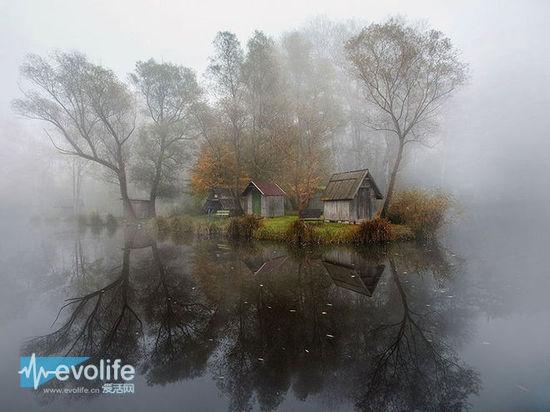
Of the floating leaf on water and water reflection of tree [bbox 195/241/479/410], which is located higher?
water reflection of tree [bbox 195/241/479/410]

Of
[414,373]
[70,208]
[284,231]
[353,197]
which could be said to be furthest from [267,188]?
[70,208]

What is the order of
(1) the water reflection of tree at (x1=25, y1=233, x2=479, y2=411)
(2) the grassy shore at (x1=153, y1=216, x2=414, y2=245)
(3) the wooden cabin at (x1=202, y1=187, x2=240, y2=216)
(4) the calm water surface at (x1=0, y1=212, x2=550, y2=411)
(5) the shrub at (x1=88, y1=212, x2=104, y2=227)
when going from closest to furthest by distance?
(4) the calm water surface at (x1=0, y1=212, x2=550, y2=411)
(1) the water reflection of tree at (x1=25, y1=233, x2=479, y2=411)
(2) the grassy shore at (x1=153, y1=216, x2=414, y2=245)
(5) the shrub at (x1=88, y1=212, x2=104, y2=227)
(3) the wooden cabin at (x1=202, y1=187, x2=240, y2=216)

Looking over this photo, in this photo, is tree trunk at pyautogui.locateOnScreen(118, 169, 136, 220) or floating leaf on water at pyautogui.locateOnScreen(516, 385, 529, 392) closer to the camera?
floating leaf on water at pyautogui.locateOnScreen(516, 385, 529, 392)

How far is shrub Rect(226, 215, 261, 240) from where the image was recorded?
2173 centimetres

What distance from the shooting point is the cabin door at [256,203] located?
1174 inches

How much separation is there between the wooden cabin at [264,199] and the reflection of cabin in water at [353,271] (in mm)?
13655

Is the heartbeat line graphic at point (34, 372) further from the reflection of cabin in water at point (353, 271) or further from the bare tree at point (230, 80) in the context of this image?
the bare tree at point (230, 80)

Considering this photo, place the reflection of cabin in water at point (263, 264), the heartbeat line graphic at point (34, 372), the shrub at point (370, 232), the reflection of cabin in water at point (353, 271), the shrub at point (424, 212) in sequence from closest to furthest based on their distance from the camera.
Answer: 1. the heartbeat line graphic at point (34, 372)
2. the reflection of cabin in water at point (353, 271)
3. the reflection of cabin in water at point (263, 264)
4. the shrub at point (370, 232)
5. the shrub at point (424, 212)

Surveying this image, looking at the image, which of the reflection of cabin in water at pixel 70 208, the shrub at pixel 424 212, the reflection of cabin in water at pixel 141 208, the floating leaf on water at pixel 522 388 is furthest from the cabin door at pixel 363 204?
the reflection of cabin in water at pixel 70 208

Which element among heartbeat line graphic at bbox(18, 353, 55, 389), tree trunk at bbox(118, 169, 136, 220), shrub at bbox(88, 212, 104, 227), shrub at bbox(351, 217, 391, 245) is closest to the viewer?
heartbeat line graphic at bbox(18, 353, 55, 389)

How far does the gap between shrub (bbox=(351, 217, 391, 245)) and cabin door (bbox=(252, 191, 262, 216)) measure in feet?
41.2

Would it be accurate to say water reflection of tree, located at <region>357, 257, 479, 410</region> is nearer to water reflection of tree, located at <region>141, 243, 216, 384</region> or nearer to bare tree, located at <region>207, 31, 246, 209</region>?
water reflection of tree, located at <region>141, 243, 216, 384</region>

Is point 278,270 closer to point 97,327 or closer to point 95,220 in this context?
point 97,327

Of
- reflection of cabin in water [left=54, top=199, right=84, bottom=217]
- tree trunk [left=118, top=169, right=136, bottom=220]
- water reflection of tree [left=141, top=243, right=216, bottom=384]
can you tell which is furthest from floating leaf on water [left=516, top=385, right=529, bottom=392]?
reflection of cabin in water [left=54, top=199, right=84, bottom=217]
